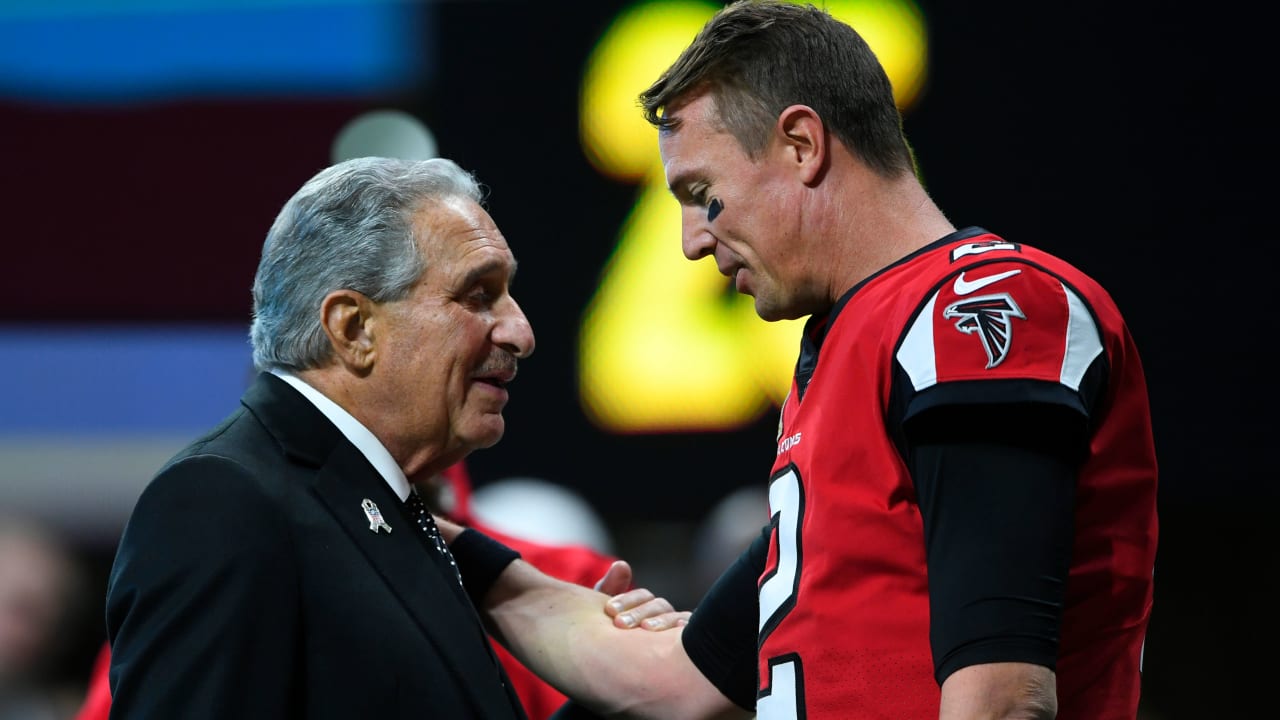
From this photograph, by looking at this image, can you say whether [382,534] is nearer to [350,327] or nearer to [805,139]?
[350,327]

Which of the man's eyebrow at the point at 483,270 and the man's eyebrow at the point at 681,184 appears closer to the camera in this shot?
the man's eyebrow at the point at 681,184

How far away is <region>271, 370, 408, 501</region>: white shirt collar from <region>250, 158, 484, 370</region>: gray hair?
31 millimetres

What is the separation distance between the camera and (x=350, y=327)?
189 cm

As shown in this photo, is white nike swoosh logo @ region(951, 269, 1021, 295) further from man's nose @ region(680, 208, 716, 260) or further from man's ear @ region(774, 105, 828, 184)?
man's nose @ region(680, 208, 716, 260)

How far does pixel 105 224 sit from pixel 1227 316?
317cm

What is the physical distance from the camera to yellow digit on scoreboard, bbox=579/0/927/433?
386 centimetres

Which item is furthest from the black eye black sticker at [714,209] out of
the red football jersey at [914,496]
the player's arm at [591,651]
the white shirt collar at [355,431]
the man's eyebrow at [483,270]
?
the player's arm at [591,651]

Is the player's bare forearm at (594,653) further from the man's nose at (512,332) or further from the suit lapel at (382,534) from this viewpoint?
the man's nose at (512,332)

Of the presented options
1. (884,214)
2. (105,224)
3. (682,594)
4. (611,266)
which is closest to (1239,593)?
(682,594)

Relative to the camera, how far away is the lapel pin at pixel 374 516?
6.02ft

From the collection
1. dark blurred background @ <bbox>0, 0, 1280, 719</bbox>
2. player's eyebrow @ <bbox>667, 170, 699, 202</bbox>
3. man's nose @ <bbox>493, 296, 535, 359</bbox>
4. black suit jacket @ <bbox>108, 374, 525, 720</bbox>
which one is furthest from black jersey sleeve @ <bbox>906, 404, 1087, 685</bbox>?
dark blurred background @ <bbox>0, 0, 1280, 719</bbox>

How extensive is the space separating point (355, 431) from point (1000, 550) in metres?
0.89

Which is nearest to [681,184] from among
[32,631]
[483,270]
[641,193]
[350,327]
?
[483,270]

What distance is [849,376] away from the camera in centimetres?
149
